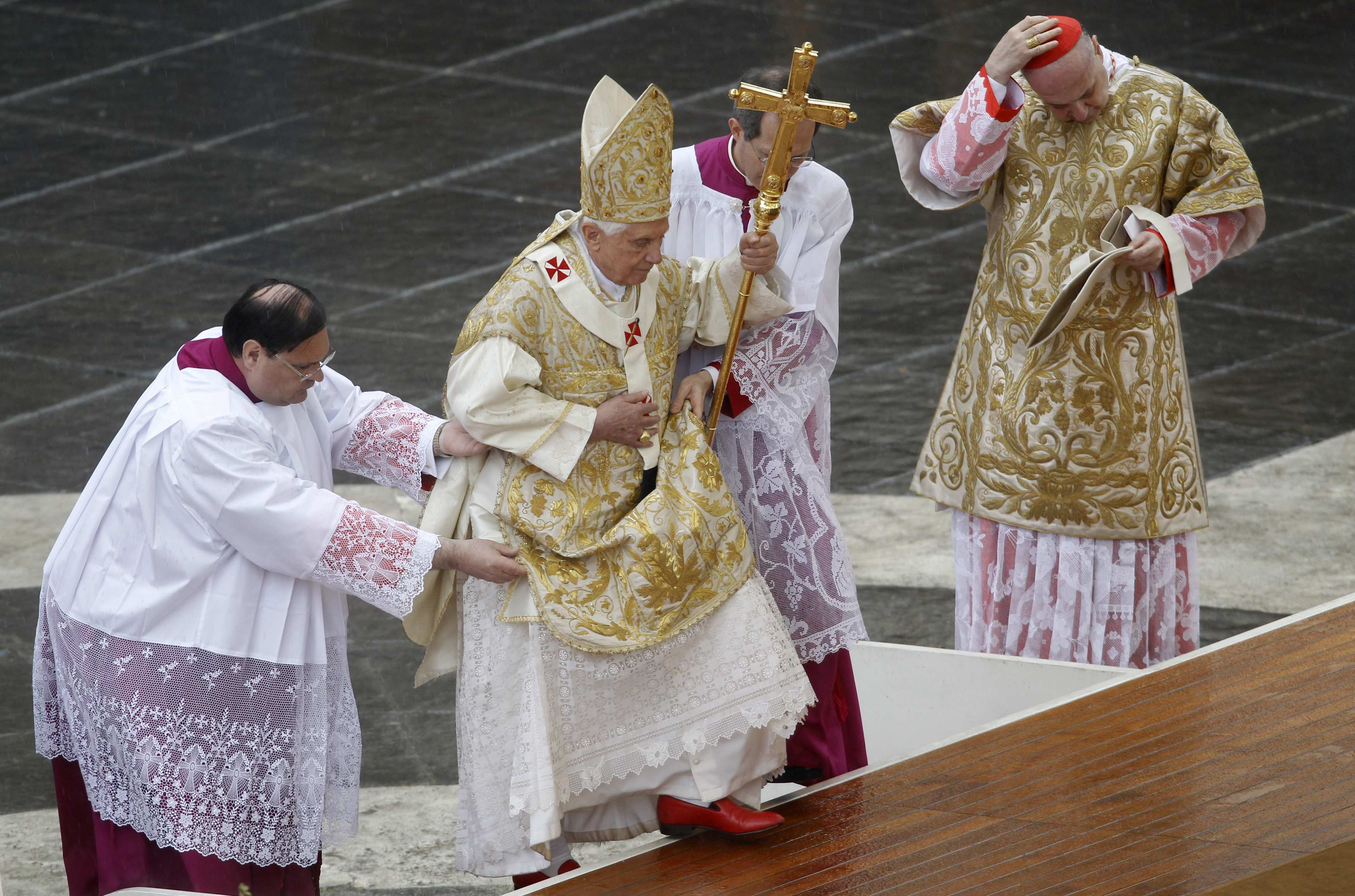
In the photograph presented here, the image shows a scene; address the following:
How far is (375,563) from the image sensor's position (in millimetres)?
3844

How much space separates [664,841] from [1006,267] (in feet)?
5.35

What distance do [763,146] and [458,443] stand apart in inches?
34.6

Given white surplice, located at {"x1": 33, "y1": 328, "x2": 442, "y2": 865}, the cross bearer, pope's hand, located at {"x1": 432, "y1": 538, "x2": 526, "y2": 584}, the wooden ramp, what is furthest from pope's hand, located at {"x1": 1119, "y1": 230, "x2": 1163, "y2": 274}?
white surplice, located at {"x1": 33, "y1": 328, "x2": 442, "y2": 865}

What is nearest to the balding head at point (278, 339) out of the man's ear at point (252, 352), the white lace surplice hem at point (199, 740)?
the man's ear at point (252, 352)

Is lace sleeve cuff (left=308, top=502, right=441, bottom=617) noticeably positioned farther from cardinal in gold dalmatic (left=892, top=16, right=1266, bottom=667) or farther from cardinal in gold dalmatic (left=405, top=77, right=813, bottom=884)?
cardinal in gold dalmatic (left=892, top=16, right=1266, bottom=667)

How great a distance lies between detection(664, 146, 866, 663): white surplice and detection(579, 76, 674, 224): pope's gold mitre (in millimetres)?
473

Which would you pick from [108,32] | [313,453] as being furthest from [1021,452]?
[108,32]

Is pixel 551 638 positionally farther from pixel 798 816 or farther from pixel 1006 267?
pixel 1006 267

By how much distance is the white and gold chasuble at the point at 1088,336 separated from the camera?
4.66 metres

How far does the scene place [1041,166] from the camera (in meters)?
4.72

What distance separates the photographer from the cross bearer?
4.32 metres

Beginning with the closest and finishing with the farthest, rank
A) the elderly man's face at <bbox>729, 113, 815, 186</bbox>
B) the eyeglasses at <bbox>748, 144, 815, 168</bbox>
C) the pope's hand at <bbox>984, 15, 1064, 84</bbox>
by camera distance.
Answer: the elderly man's face at <bbox>729, 113, 815, 186</bbox> → the eyeglasses at <bbox>748, 144, 815, 168</bbox> → the pope's hand at <bbox>984, 15, 1064, 84</bbox>

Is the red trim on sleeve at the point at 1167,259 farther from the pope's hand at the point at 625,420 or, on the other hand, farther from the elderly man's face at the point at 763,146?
the pope's hand at the point at 625,420

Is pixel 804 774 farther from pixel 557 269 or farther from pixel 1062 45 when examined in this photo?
pixel 1062 45
